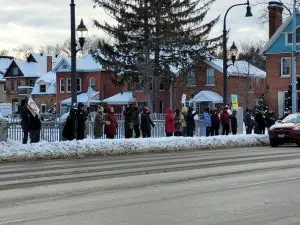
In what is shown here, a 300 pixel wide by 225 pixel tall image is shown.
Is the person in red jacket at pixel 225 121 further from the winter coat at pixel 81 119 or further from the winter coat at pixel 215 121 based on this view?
the winter coat at pixel 81 119

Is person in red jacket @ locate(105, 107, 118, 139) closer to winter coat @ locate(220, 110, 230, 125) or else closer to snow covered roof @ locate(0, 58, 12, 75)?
winter coat @ locate(220, 110, 230, 125)

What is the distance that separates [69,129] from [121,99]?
4474 centimetres

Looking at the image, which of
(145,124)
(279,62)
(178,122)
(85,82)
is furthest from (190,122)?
(85,82)

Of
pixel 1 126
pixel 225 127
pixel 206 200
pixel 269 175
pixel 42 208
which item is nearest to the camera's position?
pixel 42 208

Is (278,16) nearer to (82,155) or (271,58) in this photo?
(271,58)

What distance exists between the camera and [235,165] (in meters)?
17.6

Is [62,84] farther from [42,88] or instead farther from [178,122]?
[178,122]

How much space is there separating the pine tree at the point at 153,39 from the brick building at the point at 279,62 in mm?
5864

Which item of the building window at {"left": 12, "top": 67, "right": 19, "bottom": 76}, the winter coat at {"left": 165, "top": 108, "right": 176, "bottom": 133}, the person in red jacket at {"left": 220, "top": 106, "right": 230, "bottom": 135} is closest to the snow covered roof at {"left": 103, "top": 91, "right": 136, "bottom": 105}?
the building window at {"left": 12, "top": 67, "right": 19, "bottom": 76}

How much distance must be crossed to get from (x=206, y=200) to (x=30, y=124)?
12.9m

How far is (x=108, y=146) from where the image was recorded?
73.9 ft

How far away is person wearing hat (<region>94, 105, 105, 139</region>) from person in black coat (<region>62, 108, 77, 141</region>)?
1.68 metres

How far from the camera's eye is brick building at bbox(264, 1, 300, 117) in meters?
57.5

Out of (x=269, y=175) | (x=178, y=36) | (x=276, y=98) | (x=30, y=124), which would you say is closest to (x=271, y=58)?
(x=276, y=98)
